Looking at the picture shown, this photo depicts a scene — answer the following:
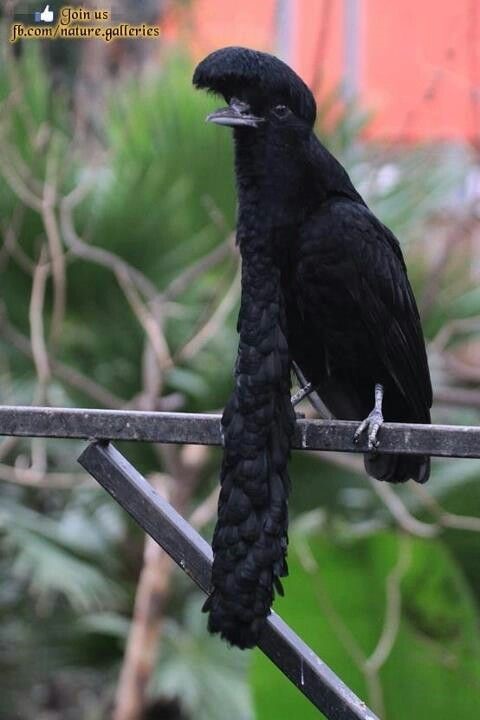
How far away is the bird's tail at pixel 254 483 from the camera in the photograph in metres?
1.71

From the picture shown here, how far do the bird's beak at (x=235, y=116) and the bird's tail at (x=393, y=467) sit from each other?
685 mm

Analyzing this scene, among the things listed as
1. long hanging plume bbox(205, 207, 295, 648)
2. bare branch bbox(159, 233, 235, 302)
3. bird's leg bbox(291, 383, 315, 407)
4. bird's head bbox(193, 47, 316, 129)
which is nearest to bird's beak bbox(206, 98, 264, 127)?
bird's head bbox(193, 47, 316, 129)

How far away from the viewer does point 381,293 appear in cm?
234

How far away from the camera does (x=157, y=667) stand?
4129mm

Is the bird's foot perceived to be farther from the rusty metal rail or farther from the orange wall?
the orange wall

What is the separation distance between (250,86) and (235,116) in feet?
0.18

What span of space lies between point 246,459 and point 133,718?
2.41 m

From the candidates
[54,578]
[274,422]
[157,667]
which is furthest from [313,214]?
[157,667]

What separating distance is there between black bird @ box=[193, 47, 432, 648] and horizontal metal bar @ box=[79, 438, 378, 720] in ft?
0.25

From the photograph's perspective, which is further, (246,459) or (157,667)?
(157,667)

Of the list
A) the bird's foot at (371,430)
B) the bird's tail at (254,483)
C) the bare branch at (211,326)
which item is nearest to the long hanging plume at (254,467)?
the bird's tail at (254,483)

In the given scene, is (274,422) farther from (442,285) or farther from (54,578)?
(442,285)

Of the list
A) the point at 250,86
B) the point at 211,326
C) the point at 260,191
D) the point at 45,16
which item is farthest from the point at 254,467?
the point at 45,16

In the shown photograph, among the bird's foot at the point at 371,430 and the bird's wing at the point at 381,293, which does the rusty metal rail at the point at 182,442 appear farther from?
the bird's wing at the point at 381,293
